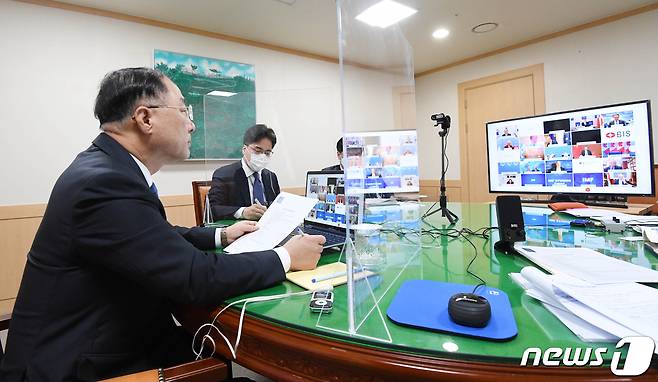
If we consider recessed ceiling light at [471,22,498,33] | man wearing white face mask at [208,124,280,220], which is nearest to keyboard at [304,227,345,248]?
man wearing white face mask at [208,124,280,220]

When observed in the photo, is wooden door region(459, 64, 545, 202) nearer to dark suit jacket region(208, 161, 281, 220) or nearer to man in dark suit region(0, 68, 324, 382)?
dark suit jacket region(208, 161, 281, 220)

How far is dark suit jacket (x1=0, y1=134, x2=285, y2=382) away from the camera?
651 mm

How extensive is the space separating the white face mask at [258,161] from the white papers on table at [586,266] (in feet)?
4.32

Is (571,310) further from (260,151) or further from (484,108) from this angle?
(484,108)

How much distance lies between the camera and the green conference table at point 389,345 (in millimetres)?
437

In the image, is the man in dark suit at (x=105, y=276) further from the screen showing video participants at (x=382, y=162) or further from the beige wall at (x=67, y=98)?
the beige wall at (x=67, y=98)

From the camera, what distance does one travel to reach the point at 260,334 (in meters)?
0.58

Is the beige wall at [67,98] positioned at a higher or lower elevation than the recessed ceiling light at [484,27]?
lower

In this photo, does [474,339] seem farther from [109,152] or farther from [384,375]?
[109,152]

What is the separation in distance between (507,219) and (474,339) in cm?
68

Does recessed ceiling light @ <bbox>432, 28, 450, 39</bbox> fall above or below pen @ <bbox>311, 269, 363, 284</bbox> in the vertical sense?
above

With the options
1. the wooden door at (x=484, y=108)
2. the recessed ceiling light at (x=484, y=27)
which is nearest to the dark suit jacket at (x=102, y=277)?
the recessed ceiling light at (x=484, y=27)

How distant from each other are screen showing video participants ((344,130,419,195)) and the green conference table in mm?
262

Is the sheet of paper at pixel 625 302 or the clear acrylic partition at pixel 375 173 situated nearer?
the sheet of paper at pixel 625 302
